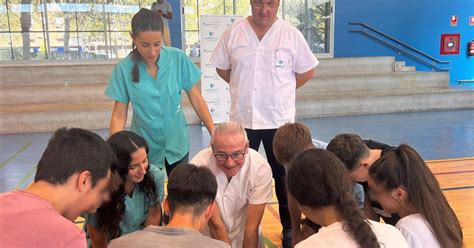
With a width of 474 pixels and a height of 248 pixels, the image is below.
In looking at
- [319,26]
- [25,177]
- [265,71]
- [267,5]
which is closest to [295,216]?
[265,71]

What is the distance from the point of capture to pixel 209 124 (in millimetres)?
2191

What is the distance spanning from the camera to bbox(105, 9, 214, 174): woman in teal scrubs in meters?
2.04

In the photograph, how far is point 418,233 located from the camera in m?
1.36

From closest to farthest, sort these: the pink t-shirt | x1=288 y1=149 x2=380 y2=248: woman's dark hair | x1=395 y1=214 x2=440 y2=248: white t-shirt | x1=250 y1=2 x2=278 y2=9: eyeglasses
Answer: the pink t-shirt → x1=288 y1=149 x2=380 y2=248: woman's dark hair → x1=395 y1=214 x2=440 y2=248: white t-shirt → x1=250 y1=2 x2=278 y2=9: eyeglasses

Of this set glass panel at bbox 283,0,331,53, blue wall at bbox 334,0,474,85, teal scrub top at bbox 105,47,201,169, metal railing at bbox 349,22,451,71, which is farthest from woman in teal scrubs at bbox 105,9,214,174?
metal railing at bbox 349,22,451,71

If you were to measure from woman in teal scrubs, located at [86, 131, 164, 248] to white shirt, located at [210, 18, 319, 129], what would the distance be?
2.43 feet

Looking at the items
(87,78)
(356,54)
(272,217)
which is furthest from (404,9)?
(272,217)

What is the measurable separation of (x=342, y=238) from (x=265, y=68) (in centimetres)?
140

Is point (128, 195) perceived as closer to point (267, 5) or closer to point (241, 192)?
point (241, 192)

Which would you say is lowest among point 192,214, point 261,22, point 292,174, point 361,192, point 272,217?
point 272,217

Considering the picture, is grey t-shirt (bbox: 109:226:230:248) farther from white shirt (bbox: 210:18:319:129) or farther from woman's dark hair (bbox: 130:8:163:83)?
white shirt (bbox: 210:18:319:129)

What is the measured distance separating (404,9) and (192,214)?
992cm

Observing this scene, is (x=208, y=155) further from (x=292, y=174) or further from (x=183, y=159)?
(x=292, y=174)

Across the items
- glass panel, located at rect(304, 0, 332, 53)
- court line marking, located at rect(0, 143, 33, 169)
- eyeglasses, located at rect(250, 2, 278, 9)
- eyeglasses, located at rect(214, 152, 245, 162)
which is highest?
glass panel, located at rect(304, 0, 332, 53)
